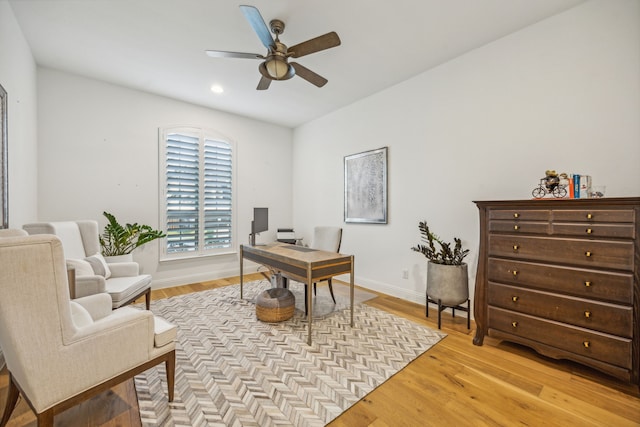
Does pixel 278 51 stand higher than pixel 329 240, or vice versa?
pixel 278 51

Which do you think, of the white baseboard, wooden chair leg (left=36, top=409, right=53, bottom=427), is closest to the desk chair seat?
the white baseboard

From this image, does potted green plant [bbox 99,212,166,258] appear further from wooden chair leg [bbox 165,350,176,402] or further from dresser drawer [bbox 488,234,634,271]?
dresser drawer [bbox 488,234,634,271]

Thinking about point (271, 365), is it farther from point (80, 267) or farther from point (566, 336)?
point (566, 336)

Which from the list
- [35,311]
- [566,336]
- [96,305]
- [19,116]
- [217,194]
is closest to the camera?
[35,311]

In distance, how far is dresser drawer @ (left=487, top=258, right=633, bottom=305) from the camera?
5.86 ft

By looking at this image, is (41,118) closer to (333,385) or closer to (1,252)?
(1,252)

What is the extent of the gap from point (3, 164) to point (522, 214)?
13.6ft

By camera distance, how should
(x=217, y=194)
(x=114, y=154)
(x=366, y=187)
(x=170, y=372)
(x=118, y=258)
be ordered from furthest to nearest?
(x=217, y=194) → (x=366, y=187) → (x=114, y=154) → (x=118, y=258) → (x=170, y=372)

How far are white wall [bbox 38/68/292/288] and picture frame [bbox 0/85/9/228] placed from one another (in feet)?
4.49

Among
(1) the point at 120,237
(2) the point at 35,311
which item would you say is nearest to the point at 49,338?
(2) the point at 35,311

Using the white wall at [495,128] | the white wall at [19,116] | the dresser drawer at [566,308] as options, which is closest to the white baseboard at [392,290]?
Result: the white wall at [495,128]

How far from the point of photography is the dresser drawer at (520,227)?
209 centimetres

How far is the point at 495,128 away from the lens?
280 cm

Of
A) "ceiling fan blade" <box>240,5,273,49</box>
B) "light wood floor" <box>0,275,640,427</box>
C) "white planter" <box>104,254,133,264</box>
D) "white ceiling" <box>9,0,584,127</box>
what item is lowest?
"light wood floor" <box>0,275,640,427</box>
